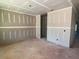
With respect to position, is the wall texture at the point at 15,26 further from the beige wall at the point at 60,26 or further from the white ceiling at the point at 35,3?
the beige wall at the point at 60,26

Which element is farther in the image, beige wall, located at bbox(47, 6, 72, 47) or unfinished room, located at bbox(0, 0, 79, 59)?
beige wall, located at bbox(47, 6, 72, 47)

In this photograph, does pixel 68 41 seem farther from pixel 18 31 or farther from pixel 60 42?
pixel 18 31

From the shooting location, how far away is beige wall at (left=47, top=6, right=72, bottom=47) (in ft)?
12.8

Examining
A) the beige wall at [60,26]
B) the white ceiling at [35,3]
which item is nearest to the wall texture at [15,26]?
the white ceiling at [35,3]

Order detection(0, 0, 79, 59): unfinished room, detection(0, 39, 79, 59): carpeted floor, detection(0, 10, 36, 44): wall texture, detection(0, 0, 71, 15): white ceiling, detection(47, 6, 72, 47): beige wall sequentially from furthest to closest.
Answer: detection(0, 10, 36, 44): wall texture
detection(47, 6, 72, 47): beige wall
detection(0, 0, 79, 59): unfinished room
detection(0, 0, 71, 15): white ceiling
detection(0, 39, 79, 59): carpeted floor

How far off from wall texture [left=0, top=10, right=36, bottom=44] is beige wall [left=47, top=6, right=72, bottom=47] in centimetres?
192

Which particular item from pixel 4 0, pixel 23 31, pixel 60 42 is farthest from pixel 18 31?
pixel 60 42

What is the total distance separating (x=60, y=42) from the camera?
14.4 ft

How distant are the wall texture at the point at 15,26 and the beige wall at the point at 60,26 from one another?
1.92 m

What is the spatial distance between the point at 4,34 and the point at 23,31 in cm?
159

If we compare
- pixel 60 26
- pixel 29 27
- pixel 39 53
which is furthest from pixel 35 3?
pixel 29 27

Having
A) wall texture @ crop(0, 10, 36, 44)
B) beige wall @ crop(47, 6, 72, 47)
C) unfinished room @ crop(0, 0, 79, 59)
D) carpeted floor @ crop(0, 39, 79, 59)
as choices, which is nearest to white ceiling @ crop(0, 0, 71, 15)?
unfinished room @ crop(0, 0, 79, 59)

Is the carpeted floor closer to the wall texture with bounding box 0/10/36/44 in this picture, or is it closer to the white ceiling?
the wall texture with bounding box 0/10/36/44

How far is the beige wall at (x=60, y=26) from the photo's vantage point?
390cm
